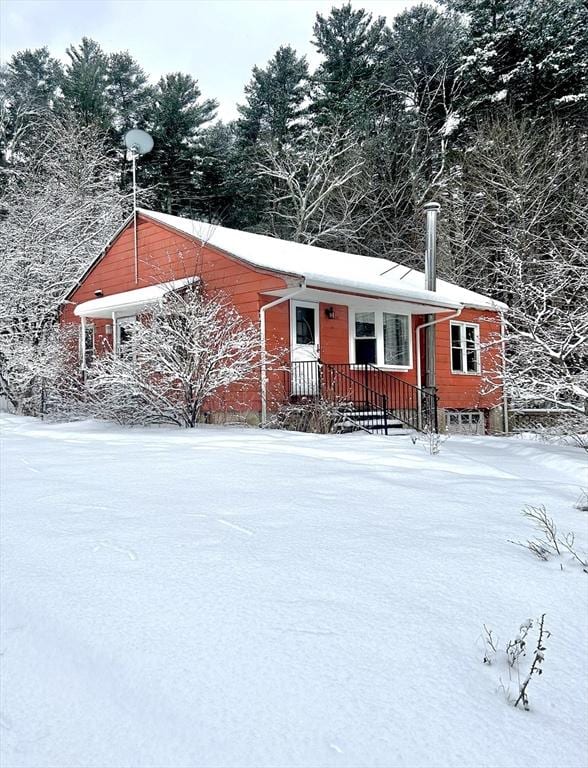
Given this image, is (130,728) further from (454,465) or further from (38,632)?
(454,465)

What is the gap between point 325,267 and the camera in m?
12.5

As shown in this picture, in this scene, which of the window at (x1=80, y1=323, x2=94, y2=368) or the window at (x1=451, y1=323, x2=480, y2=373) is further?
the window at (x1=451, y1=323, x2=480, y2=373)

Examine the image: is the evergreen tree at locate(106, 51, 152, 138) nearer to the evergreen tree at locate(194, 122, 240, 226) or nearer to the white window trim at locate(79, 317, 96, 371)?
the evergreen tree at locate(194, 122, 240, 226)

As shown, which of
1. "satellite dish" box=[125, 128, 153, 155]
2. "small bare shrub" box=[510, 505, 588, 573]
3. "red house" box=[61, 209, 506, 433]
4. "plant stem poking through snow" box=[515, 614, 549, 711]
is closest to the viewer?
"plant stem poking through snow" box=[515, 614, 549, 711]

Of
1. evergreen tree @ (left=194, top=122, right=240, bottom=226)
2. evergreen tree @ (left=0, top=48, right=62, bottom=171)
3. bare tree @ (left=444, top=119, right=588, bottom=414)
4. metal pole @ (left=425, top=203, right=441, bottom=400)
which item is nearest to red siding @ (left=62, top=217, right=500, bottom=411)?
metal pole @ (left=425, top=203, right=441, bottom=400)

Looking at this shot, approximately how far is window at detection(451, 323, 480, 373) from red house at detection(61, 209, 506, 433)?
3 centimetres

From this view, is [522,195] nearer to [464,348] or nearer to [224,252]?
[464,348]

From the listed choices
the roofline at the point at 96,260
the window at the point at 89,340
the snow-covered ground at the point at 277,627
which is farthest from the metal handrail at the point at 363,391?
the snow-covered ground at the point at 277,627

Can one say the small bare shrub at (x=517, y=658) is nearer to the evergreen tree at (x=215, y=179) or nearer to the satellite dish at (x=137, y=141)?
the satellite dish at (x=137, y=141)

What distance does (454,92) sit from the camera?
2341 centimetres

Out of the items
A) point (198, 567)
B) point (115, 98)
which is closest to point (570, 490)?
point (198, 567)

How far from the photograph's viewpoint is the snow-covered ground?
155 centimetres

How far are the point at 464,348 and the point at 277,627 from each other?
13.8m

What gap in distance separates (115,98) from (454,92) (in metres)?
14.8
